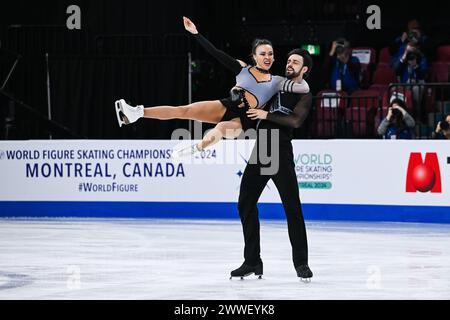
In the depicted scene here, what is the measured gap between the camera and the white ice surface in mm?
8602

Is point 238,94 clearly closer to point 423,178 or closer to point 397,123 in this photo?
point 423,178

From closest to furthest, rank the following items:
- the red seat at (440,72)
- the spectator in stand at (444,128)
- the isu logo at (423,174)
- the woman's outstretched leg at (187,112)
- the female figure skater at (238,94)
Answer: the female figure skater at (238,94) → the woman's outstretched leg at (187,112) → the isu logo at (423,174) → the spectator in stand at (444,128) → the red seat at (440,72)

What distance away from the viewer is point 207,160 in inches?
631

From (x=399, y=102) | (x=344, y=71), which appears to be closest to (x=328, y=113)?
(x=344, y=71)

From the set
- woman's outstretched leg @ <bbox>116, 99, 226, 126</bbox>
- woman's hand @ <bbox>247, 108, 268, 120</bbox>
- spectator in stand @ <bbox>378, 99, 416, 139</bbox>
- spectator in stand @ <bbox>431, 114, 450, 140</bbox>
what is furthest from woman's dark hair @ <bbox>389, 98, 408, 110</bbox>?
woman's hand @ <bbox>247, 108, 268, 120</bbox>

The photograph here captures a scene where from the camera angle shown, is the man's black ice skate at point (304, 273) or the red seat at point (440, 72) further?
the red seat at point (440, 72)

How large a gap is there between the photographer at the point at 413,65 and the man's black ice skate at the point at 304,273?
349 inches

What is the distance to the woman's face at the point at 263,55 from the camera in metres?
9.20

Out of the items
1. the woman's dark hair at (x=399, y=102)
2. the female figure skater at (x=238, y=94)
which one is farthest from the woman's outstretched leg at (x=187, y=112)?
the woman's dark hair at (x=399, y=102)

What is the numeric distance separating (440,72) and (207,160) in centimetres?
455

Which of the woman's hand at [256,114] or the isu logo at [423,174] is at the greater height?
the woman's hand at [256,114]

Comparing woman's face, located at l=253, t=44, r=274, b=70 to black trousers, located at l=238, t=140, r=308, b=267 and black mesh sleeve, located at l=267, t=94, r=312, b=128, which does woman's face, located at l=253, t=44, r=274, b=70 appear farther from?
black trousers, located at l=238, t=140, r=308, b=267

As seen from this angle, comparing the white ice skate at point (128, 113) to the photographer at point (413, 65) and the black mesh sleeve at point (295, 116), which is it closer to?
the black mesh sleeve at point (295, 116)
